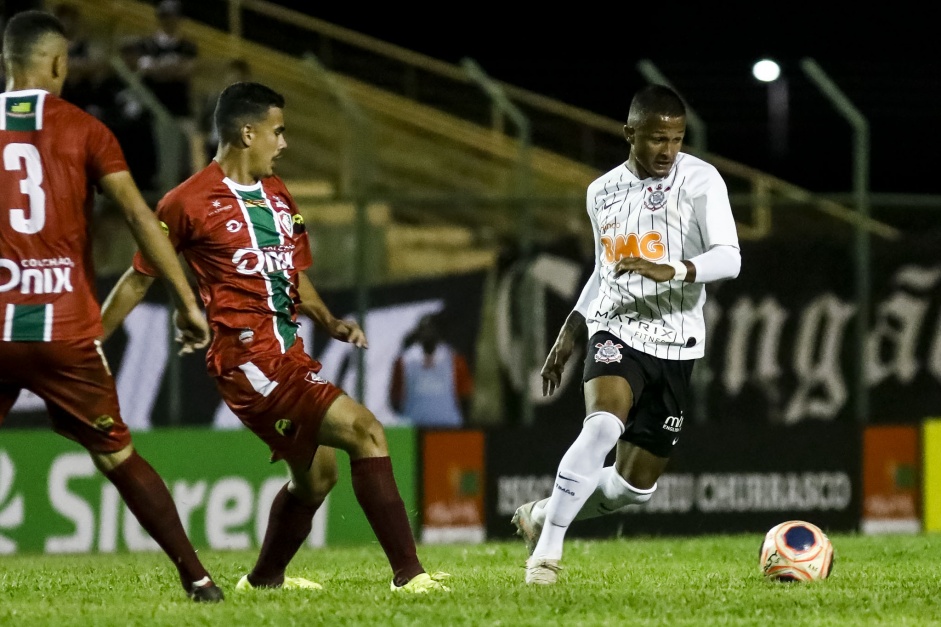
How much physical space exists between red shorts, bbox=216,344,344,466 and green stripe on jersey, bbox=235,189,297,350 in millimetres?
128

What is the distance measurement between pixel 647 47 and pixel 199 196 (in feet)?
64.8

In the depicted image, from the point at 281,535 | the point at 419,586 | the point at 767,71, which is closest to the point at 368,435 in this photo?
the point at 419,586

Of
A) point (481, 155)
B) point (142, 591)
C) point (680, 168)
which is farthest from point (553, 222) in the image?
point (142, 591)

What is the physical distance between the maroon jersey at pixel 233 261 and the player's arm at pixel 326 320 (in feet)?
0.78

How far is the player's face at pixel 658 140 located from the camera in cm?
715

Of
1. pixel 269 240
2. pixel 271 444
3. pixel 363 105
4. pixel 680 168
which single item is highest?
pixel 363 105

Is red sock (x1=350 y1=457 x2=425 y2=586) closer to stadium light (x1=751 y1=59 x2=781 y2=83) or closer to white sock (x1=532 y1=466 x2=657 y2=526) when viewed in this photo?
white sock (x1=532 y1=466 x2=657 y2=526)

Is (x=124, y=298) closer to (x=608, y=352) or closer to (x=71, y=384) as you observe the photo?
(x=71, y=384)

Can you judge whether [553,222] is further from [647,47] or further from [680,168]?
[647,47]

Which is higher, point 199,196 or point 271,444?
point 199,196

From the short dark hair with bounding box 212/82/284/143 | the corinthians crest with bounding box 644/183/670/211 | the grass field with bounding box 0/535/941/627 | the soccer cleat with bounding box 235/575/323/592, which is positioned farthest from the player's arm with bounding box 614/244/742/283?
the soccer cleat with bounding box 235/575/323/592

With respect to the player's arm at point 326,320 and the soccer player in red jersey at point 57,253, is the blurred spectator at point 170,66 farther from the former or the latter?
the soccer player in red jersey at point 57,253

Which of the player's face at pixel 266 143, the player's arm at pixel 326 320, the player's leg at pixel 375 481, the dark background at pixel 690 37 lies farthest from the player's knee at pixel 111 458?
the dark background at pixel 690 37

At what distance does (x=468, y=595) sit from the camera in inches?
254
